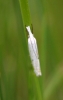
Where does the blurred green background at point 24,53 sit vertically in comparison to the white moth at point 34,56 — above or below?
below

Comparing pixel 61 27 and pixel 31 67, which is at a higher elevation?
pixel 31 67

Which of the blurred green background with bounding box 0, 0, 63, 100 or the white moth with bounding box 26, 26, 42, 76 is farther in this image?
the blurred green background with bounding box 0, 0, 63, 100

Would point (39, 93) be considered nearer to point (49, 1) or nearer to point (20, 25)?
point (20, 25)

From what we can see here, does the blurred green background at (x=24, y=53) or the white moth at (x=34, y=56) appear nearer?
the white moth at (x=34, y=56)

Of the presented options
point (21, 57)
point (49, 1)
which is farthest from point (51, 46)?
point (49, 1)

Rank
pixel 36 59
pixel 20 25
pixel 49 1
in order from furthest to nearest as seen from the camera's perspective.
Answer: pixel 49 1, pixel 20 25, pixel 36 59

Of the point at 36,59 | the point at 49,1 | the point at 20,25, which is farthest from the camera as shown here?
the point at 49,1

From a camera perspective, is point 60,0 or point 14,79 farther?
point 60,0

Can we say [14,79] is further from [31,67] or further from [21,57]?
[31,67]

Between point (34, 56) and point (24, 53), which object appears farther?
point (24, 53)

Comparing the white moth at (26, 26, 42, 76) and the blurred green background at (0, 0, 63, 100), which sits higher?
the white moth at (26, 26, 42, 76)
